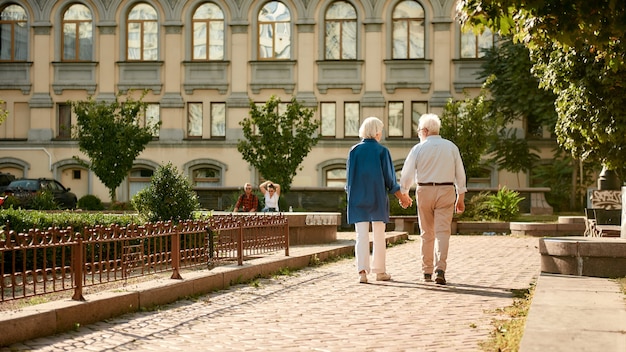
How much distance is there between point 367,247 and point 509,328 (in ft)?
12.5

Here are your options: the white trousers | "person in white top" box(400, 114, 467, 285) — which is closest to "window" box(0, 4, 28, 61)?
the white trousers

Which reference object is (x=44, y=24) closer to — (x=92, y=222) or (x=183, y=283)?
(x=92, y=222)

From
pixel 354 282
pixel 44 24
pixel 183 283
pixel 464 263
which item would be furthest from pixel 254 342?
pixel 44 24

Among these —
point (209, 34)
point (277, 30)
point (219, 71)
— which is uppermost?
point (277, 30)

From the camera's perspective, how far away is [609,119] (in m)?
15.5

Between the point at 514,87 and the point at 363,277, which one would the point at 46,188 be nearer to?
the point at 514,87

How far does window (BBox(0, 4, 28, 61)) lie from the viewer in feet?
130

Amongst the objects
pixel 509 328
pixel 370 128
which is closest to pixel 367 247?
pixel 370 128

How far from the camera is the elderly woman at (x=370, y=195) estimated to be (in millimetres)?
11211

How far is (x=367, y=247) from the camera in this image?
36.4 ft

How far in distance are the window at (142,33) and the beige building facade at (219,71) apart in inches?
1.8

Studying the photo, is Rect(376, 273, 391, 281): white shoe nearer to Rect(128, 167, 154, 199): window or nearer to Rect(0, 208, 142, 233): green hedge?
Rect(0, 208, 142, 233): green hedge

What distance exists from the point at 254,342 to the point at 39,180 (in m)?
29.3

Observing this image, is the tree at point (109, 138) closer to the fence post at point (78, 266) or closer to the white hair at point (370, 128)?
the white hair at point (370, 128)
